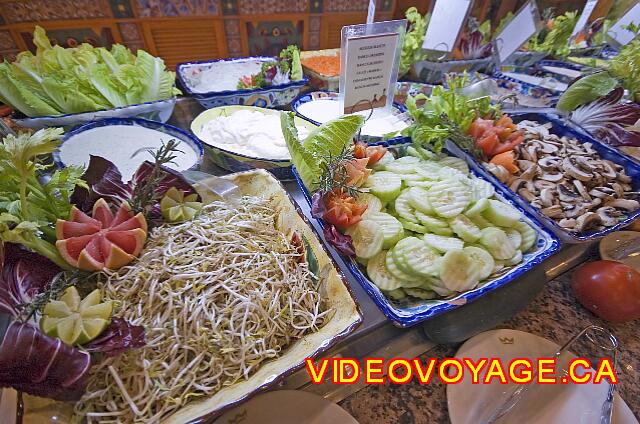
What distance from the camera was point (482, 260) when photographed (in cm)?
105

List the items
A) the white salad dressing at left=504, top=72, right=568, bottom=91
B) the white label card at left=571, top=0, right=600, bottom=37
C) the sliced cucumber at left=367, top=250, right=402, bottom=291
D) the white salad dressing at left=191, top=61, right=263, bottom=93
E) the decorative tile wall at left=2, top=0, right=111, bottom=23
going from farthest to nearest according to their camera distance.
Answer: the white label card at left=571, top=0, right=600, bottom=37
the white salad dressing at left=504, top=72, right=568, bottom=91
the white salad dressing at left=191, top=61, right=263, bottom=93
the decorative tile wall at left=2, top=0, right=111, bottom=23
the sliced cucumber at left=367, top=250, right=402, bottom=291

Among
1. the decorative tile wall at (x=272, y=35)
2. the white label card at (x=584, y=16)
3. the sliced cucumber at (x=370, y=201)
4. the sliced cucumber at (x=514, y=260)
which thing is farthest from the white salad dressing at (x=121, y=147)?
the white label card at (x=584, y=16)

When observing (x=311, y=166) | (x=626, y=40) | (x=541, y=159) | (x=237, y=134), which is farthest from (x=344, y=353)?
(x=626, y=40)

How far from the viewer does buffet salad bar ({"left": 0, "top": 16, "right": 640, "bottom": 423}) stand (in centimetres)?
71

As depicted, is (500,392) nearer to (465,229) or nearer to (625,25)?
(465,229)

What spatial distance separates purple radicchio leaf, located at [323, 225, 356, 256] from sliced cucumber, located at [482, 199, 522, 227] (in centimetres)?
58

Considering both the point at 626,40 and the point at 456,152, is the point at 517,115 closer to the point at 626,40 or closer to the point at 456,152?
the point at 456,152

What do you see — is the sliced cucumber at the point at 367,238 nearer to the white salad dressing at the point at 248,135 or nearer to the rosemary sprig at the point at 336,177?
the rosemary sprig at the point at 336,177

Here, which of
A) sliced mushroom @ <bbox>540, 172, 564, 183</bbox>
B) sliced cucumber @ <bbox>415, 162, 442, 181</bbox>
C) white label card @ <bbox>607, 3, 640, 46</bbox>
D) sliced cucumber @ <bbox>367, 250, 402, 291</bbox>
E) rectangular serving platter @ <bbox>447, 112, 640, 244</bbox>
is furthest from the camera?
white label card @ <bbox>607, 3, 640, 46</bbox>

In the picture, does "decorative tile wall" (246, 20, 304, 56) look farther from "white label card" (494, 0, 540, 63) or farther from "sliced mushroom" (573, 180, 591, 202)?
"sliced mushroom" (573, 180, 591, 202)

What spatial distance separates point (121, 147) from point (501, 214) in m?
1.61

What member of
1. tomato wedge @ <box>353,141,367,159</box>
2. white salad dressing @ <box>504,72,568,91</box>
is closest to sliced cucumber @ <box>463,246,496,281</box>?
tomato wedge @ <box>353,141,367,159</box>

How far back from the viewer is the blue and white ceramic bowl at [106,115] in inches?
56.7

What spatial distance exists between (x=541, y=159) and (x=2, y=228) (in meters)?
1.98
